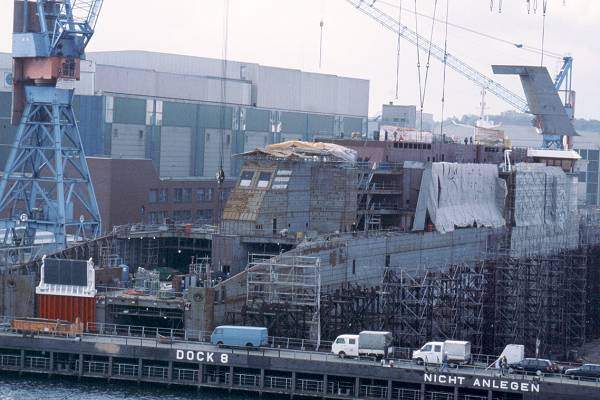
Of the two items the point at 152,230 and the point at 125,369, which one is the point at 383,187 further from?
the point at 125,369

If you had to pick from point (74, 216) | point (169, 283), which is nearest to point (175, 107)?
point (74, 216)

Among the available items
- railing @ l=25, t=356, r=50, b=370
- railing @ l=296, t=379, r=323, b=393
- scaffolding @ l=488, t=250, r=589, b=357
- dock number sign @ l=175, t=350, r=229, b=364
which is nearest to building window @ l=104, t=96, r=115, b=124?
scaffolding @ l=488, t=250, r=589, b=357

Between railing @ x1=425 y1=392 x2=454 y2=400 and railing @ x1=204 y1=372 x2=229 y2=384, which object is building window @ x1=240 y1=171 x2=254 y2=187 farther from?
railing @ x1=425 y1=392 x2=454 y2=400

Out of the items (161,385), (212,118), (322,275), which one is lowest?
(161,385)

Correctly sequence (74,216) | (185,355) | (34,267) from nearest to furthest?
(185,355)
(34,267)
(74,216)

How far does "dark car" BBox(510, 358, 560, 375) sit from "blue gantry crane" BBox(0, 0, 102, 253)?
27.2 meters

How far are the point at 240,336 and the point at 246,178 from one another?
573 inches

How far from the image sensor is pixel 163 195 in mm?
90875

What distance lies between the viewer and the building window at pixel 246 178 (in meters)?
68.6

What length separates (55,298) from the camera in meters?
61.4

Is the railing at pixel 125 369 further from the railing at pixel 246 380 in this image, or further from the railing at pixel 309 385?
the railing at pixel 309 385

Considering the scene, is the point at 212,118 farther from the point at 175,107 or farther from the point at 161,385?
the point at 161,385

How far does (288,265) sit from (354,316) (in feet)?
13.3

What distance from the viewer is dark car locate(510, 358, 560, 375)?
53.8 meters
